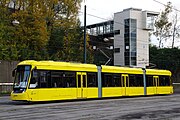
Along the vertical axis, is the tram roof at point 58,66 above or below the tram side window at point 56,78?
above

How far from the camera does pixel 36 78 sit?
23.7 m

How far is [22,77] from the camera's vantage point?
78.0 ft

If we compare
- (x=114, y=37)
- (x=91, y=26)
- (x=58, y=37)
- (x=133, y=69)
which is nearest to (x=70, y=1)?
(x=58, y=37)

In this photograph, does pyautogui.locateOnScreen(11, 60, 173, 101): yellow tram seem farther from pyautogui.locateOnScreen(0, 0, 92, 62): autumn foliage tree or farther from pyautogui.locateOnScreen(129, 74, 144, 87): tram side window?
pyautogui.locateOnScreen(0, 0, 92, 62): autumn foliage tree

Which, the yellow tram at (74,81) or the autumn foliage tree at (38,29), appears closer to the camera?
the yellow tram at (74,81)

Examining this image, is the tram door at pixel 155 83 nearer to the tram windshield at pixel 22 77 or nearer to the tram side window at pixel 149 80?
the tram side window at pixel 149 80

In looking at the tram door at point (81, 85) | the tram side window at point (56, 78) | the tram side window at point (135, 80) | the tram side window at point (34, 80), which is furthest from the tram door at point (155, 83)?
the tram side window at point (34, 80)

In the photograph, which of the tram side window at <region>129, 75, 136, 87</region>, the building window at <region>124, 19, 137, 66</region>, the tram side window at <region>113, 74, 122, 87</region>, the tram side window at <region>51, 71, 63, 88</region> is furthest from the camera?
the building window at <region>124, 19, 137, 66</region>

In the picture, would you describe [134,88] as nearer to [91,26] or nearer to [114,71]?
[114,71]

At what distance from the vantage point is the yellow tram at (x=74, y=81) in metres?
23.5

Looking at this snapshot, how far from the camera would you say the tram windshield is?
23394 millimetres

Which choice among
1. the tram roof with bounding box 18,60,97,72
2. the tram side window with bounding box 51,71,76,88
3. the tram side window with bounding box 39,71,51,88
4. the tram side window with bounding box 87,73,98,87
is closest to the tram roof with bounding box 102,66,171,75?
the tram side window with bounding box 87,73,98,87

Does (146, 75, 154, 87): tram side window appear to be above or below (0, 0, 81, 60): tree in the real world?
below

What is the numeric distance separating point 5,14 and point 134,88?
21.9 m
